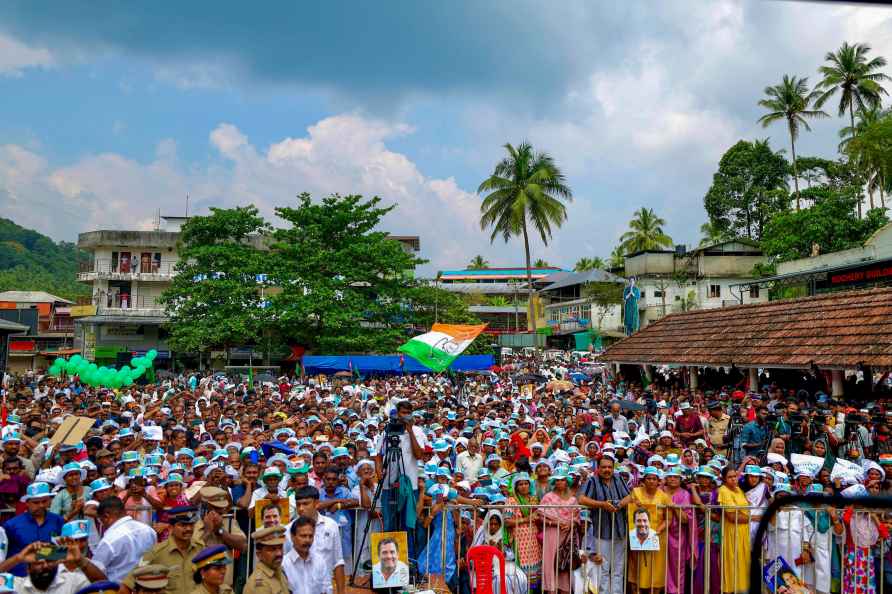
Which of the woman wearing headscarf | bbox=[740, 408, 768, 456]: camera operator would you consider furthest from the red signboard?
the woman wearing headscarf

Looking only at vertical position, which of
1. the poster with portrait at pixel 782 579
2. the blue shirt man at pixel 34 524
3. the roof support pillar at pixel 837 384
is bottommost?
the poster with portrait at pixel 782 579

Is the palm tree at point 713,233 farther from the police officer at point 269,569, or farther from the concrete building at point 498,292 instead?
the police officer at point 269,569

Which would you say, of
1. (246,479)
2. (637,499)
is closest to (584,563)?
(637,499)

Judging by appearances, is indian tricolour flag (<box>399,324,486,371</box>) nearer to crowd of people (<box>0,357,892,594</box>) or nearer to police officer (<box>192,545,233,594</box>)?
crowd of people (<box>0,357,892,594</box>)

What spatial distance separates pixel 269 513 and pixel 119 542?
3.82 feet

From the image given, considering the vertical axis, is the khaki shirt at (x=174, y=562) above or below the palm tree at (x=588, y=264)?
below

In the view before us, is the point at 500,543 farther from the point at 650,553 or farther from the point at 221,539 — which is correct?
the point at 221,539

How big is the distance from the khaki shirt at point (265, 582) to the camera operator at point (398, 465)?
167 cm

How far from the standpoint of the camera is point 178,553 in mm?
5359

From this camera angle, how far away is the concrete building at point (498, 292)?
67.6 m

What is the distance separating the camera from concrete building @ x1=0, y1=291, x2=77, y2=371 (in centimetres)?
4897

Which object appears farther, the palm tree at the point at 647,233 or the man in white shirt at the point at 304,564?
the palm tree at the point at 647,233

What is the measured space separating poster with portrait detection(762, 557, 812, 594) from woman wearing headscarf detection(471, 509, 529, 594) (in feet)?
6.69

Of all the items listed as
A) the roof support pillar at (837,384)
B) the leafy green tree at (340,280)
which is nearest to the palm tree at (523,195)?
the leafy green tree at (340,280)
